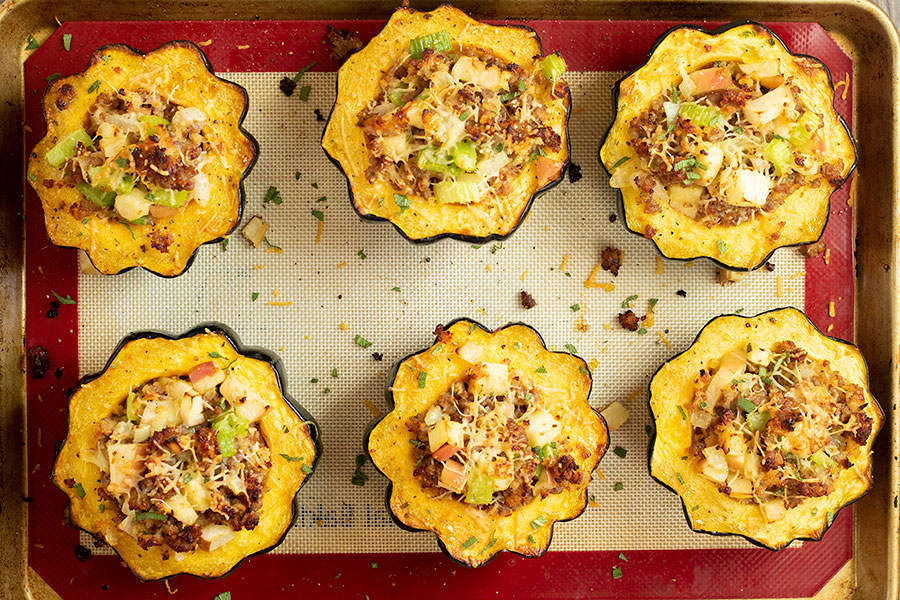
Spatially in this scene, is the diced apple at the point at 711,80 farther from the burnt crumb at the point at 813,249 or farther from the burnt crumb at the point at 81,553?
the burnt crumb at the point at 81,553

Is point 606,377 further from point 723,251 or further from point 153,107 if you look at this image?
point 153,107

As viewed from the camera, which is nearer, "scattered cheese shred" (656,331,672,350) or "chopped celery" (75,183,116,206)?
"chopped celery" (75,183,116,206)

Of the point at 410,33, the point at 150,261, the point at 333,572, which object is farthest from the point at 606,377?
the point at 150,261

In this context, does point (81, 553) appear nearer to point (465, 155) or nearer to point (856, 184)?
point (465, 155)

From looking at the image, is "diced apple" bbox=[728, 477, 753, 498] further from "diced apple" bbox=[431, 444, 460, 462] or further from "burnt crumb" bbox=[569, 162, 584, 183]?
"burnt crumb" bbox=[569, 162, 584, 183]

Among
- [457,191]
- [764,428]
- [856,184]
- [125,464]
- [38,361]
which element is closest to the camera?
[125,464]

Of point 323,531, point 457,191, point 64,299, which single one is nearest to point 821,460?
point 457,191

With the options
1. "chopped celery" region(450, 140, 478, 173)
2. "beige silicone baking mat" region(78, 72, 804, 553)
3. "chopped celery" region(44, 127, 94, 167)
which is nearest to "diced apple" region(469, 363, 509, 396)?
"beige silicone baking mat" region(78, 72, 804, 553)
